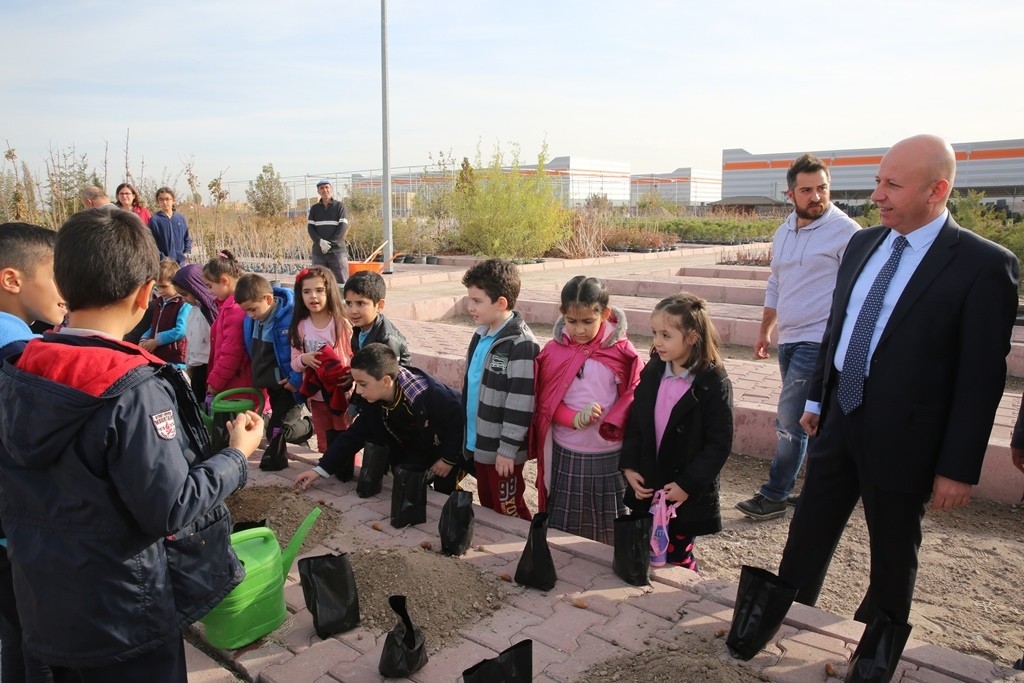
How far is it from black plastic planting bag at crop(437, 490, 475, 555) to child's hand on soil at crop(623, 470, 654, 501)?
773 mm

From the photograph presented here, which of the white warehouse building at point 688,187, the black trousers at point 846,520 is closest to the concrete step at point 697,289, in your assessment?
the black trousers at point 846,520

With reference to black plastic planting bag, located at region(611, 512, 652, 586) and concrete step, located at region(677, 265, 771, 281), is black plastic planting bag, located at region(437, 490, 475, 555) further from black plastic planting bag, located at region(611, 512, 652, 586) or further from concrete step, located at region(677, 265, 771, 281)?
concrete step, located at region(677, 265, 771, 281)

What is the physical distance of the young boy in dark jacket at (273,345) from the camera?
5004mm

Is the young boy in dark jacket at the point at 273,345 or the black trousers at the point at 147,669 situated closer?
the black trousers at the point at 147,669

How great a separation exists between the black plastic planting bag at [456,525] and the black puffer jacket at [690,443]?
788 mm

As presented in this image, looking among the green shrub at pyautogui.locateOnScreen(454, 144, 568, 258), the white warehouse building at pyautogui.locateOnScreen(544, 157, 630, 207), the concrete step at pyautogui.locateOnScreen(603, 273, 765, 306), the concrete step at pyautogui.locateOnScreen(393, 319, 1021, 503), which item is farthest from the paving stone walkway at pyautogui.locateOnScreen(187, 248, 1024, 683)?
the white warehouse building at pyautogui.locateOnScreen(544, 157, 630, 207)

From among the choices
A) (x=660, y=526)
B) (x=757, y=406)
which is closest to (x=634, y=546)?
(x=660, y=526)

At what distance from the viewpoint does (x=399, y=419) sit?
13.6 feet

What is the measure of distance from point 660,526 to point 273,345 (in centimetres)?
311

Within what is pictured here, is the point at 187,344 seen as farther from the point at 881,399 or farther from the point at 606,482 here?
the point at 881,399

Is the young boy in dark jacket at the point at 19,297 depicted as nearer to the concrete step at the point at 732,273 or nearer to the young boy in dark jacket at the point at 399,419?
the young boy in dark jacket at the point at 399,419

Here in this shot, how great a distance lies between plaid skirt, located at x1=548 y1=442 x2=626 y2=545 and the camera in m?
3.66

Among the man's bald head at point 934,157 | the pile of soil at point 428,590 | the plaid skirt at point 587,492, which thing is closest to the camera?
the man's bald head at point 934,157

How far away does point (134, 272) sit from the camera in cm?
184
